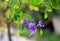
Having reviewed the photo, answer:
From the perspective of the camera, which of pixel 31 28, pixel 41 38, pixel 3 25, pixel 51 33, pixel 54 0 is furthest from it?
pixel 51 33

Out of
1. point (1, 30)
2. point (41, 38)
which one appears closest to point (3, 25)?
point (1, 30)

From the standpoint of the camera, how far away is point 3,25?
6.42 ft

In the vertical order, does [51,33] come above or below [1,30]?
below

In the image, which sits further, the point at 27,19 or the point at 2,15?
the point at 2,15

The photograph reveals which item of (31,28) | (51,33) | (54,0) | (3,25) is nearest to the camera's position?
(54,0)

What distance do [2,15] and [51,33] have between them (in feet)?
6.96

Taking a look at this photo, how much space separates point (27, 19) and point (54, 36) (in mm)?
2593

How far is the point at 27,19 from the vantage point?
127 centimetres

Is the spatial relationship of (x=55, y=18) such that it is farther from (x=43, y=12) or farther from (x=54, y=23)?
(x=43, y=12)

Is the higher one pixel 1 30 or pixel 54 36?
pixel 1 30

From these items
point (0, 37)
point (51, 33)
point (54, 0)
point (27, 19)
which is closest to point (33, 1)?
point (54, 0)

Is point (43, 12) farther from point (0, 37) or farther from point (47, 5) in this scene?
point (0, 37)

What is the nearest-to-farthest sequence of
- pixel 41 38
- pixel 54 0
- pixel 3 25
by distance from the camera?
pixel 54 0, pixel 3 25, pixel 41 38

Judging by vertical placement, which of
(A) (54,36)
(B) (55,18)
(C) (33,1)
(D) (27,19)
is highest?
(C) (33,1)
